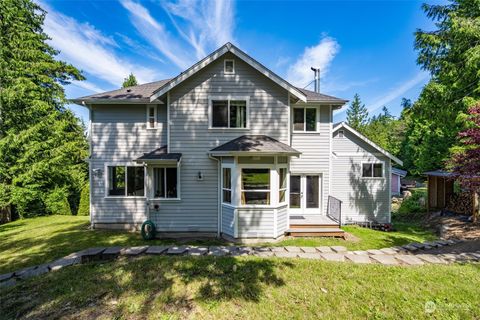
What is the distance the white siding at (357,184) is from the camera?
1244cm

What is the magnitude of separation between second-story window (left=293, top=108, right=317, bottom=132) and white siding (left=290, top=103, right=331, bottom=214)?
0.22 metres

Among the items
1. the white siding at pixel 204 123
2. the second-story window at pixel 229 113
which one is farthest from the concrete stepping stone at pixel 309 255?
the second-story window at pixel 229 113

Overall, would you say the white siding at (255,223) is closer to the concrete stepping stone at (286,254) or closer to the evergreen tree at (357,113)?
the concrete stepping stone at (286,254)

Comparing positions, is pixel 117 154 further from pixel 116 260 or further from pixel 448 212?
pixel 448 212

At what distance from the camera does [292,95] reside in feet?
30.7

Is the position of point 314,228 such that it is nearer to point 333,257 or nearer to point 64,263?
point 333,257

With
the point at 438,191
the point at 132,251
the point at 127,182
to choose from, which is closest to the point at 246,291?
the point at 132,251

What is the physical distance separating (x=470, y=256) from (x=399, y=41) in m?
14.7

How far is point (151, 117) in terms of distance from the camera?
32.8 feet

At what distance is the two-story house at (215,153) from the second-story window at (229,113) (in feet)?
0.14

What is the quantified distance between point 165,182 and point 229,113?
4023 mm

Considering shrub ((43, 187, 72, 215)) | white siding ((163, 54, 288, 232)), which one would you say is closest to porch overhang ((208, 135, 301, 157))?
white siding ((163, 54, 288, 232))

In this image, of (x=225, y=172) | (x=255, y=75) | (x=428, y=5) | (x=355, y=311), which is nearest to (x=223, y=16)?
(x=255, y=75)

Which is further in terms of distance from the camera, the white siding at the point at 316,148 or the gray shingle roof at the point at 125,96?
the white siding at the point at 316,148
